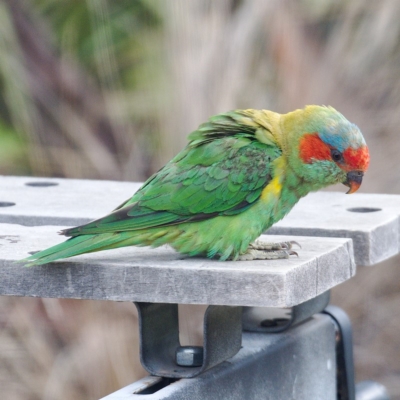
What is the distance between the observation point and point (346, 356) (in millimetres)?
2975

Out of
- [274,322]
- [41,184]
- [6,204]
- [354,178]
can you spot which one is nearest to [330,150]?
[354,178]

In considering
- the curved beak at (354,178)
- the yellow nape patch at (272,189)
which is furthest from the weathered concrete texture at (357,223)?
the yellow nape patch at (272,189)

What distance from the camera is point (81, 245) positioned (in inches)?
84.0

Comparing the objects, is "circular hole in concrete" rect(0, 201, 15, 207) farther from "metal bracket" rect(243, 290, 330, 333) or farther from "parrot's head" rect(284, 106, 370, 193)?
"parrot's head" rect(284, 106, 370, 193)

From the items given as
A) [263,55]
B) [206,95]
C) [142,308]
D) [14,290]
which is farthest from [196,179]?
[263,55]

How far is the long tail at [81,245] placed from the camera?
204cm

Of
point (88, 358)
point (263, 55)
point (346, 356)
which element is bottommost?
point (88, 358)

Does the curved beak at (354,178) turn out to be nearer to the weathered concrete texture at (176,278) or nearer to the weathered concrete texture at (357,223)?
the weathered concrete texture at (357,223)

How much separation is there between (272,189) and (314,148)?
0.23 metres

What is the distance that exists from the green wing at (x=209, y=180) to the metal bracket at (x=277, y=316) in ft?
1.51

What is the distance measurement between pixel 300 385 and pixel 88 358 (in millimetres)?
1853

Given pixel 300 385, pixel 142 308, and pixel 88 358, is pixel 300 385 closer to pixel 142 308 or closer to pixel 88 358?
pixel 142 308

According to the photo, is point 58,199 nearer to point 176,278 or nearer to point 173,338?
point 173,338

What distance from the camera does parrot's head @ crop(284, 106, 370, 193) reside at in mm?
2561
